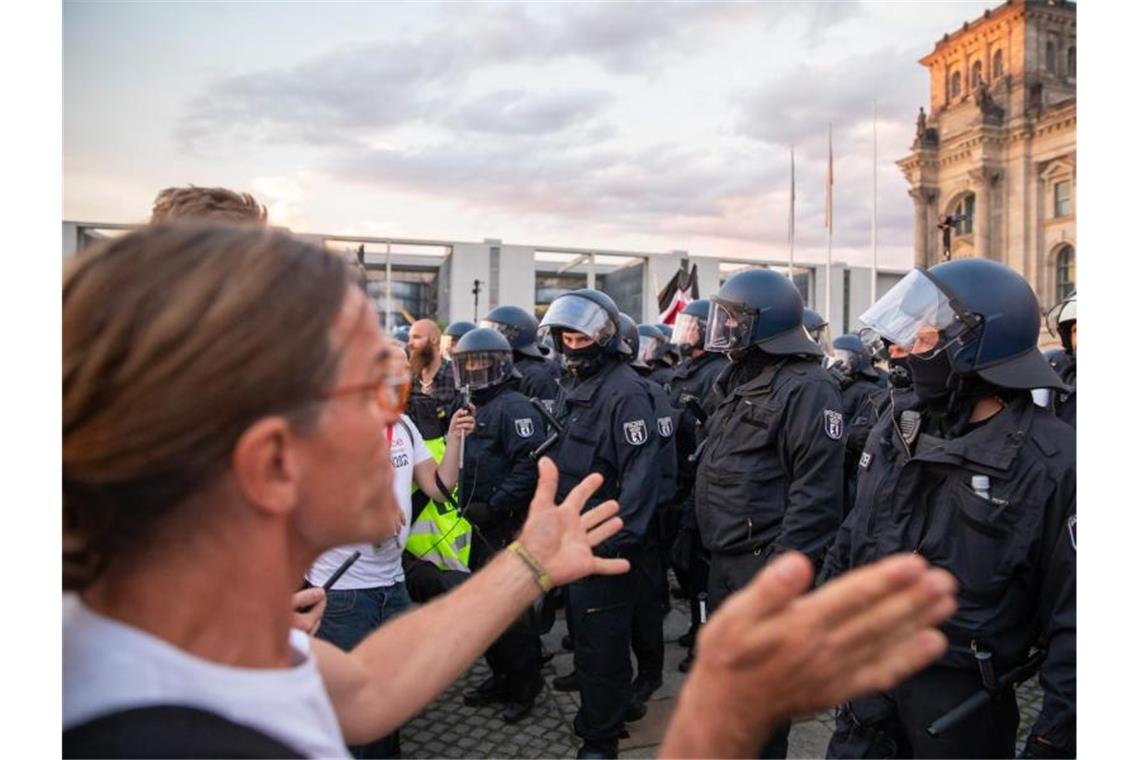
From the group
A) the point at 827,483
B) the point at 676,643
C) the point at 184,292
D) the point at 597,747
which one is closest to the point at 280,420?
the point at 184,292

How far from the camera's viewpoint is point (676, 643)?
5812 mm

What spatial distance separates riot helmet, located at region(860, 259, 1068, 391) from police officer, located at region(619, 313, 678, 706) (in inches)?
72.0

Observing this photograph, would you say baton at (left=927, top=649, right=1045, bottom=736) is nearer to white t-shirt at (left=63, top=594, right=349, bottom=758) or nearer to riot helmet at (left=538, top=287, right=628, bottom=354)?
white t-shirt at (left=63, top=594, right=349, bottom=758)

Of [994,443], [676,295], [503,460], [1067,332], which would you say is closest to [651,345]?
[676,295]

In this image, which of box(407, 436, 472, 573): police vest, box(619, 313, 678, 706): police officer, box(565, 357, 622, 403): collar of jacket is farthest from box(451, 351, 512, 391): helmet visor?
box(619, 313, 678, 706): police officer

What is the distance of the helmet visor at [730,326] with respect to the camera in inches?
171

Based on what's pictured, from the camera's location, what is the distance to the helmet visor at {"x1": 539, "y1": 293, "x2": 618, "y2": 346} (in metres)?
4.88

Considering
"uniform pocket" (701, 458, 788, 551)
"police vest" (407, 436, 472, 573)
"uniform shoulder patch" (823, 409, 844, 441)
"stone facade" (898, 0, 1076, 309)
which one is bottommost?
"police vest" (407, 436, 472, 573)

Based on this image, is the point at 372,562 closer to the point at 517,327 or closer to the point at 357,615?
the point at 357,615

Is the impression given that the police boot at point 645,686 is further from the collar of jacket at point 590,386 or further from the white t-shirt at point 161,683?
the white t-shirt at point 161,683

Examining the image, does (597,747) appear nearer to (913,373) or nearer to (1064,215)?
Answer: (913,373)

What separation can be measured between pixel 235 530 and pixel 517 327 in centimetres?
620

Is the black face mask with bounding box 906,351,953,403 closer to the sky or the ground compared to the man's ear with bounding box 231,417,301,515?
closer to the sky

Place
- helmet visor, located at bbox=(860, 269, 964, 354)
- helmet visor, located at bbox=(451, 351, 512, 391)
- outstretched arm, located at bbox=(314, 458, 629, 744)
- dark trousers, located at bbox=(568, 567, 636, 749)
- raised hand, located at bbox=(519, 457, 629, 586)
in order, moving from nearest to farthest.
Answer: outstretched arm, located at bbox=(314, 458, 629, 744), raised hand, located at bbox=(519, 457, 629, 586), helmet visor, located at bbox=(860, 269, 964, 354), dark trousers, located at bbox=(568, 567, 636, 749), helmet visor, located at bbox=(451, 351, 512, 391)
